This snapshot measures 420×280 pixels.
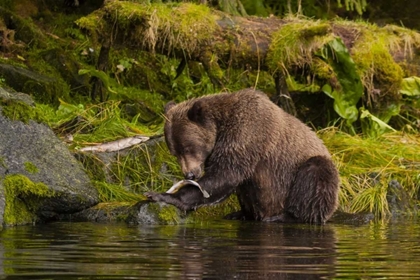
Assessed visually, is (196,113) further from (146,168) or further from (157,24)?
(157,24)

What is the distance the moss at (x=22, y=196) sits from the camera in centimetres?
902

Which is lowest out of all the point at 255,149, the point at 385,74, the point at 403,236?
the point at 403,236

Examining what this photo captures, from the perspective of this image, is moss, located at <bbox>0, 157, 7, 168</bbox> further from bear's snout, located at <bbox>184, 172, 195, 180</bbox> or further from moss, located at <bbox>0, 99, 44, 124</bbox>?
bear's snout, located at <bbox>184, 172, 195, 180</bbox>

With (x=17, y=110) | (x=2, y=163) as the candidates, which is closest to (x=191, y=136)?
(x=17, y=110)

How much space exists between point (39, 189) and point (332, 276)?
4.20 m

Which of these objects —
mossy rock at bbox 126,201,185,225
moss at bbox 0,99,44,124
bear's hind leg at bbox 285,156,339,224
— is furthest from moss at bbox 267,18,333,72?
moss at bbox 0,99,44,124

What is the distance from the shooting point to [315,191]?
10.0 m

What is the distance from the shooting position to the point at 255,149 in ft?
32.5

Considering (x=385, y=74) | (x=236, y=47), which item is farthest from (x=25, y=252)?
(x=385, y=74)

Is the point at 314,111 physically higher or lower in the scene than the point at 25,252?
higher

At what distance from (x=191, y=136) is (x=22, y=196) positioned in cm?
173

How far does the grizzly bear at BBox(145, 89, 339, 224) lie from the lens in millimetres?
9656

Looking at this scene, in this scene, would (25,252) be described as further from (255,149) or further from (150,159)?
(150,159)

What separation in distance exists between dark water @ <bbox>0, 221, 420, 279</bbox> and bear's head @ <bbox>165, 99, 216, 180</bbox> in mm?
710
